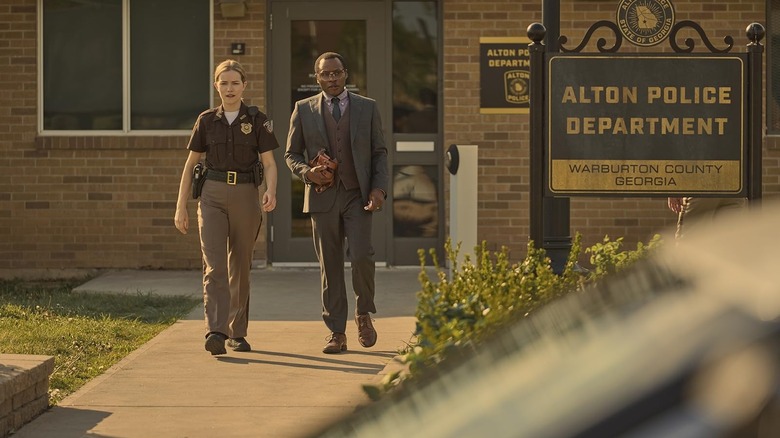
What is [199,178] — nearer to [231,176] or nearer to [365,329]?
[231,176]

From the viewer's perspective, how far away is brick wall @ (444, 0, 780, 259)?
1275 cm

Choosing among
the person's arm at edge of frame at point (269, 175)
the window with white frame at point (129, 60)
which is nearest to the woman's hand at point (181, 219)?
the person's arm at edge of frame at point (269, 175)

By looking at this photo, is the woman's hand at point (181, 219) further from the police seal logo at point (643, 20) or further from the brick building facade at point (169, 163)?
the brick building facade at point (169, 163)

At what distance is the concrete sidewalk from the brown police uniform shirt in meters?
1.15

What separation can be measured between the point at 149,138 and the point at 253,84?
108 cm

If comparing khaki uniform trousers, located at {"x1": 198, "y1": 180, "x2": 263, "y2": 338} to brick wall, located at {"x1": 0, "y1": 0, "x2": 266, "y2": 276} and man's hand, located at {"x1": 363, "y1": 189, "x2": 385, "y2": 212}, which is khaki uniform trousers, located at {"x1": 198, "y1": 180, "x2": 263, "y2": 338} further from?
brick wall, located at {"x1": 0, "y1": 0, "x2": 266, "y2": 276}

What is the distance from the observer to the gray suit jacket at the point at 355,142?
321 inches

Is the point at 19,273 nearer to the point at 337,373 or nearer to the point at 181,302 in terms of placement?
the point at 181,302

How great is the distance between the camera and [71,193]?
12977 mm

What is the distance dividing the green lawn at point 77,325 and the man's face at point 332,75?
201cm

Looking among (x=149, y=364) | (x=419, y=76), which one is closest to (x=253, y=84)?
(x=419, y=76)

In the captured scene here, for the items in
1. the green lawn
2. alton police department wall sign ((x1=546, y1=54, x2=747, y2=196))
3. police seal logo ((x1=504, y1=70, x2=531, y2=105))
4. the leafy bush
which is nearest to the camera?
the leafy bush

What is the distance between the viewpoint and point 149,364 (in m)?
7.95

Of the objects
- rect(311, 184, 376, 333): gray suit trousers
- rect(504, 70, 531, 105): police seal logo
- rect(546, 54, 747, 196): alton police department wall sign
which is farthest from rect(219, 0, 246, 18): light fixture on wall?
rect(546, 54, 747, 196): alton police department wall sign
